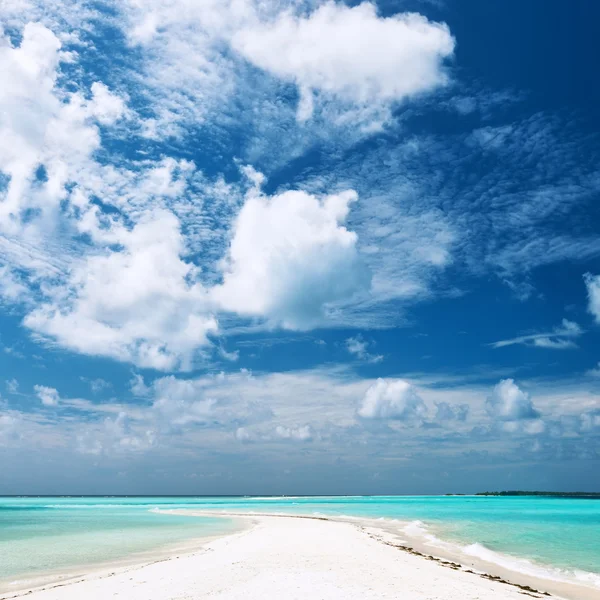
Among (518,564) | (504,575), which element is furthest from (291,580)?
(518,564)

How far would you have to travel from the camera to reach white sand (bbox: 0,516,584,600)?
16469 mm

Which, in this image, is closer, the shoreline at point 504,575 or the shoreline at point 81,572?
the shoreline at point 504,575

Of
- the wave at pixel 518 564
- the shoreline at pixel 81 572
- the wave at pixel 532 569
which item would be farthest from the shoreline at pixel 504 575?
the shoreline at pixel 81 572

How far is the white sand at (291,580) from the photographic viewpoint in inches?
648

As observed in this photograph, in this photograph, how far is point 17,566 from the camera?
87.8 feet

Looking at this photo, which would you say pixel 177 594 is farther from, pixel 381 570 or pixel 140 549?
pixel 140 549

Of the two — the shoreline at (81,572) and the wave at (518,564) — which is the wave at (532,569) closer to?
the wave at (518,564)

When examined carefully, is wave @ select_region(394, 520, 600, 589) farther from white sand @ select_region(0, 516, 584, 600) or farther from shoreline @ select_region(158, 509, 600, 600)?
white sand @ select_region(0, 516, 584, 600)

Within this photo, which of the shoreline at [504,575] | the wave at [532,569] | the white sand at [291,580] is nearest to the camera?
the white sand at [291,580]

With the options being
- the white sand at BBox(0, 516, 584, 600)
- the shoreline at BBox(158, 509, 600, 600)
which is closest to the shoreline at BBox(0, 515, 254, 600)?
the white sand at BBox(0, 516, 584, 600)

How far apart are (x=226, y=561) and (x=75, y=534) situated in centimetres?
2935

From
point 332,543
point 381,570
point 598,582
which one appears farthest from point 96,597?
point 598,582

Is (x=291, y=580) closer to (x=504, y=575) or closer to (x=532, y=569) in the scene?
(x=504, y=575)

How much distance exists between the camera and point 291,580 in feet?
59.8
